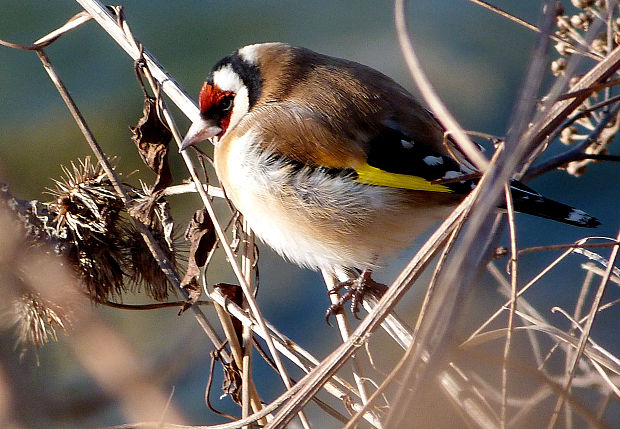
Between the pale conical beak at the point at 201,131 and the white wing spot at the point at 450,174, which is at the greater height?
the pale conical beak at the point at 201,131

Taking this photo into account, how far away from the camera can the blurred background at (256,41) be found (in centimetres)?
396

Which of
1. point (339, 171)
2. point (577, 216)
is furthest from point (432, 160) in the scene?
point (577, 216)

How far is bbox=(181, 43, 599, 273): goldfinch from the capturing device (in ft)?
7.04

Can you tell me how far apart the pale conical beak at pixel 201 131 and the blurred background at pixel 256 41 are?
157 centimetres

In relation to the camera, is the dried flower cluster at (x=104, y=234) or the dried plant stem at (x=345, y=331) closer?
the dried plant stem at (x=345, y=331)

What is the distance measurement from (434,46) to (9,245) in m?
3.90

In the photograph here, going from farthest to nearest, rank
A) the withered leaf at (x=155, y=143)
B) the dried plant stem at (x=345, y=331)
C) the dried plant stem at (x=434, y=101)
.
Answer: the withered leaf at (x=155, y=143), the dried plant stem at (x=345, y=331), the dried plant stem at (x=434, y=101)

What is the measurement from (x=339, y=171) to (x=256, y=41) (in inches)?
104

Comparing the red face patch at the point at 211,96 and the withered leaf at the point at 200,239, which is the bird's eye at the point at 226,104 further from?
the withered leaf at the point at 200,239

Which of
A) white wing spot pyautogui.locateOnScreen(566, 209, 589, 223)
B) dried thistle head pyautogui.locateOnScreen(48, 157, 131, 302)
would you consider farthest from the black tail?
dried thistle head pyautogui.locateOnScreen(48, 157, 131, 302)

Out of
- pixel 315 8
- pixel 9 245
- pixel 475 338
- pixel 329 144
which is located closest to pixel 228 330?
pixel 329 144

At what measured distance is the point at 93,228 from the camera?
6.78 feet

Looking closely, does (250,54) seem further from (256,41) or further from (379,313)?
(256,41)

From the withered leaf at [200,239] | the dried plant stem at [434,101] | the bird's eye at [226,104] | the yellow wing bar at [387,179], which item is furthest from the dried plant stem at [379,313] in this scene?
the bird's eye at [226,104]
